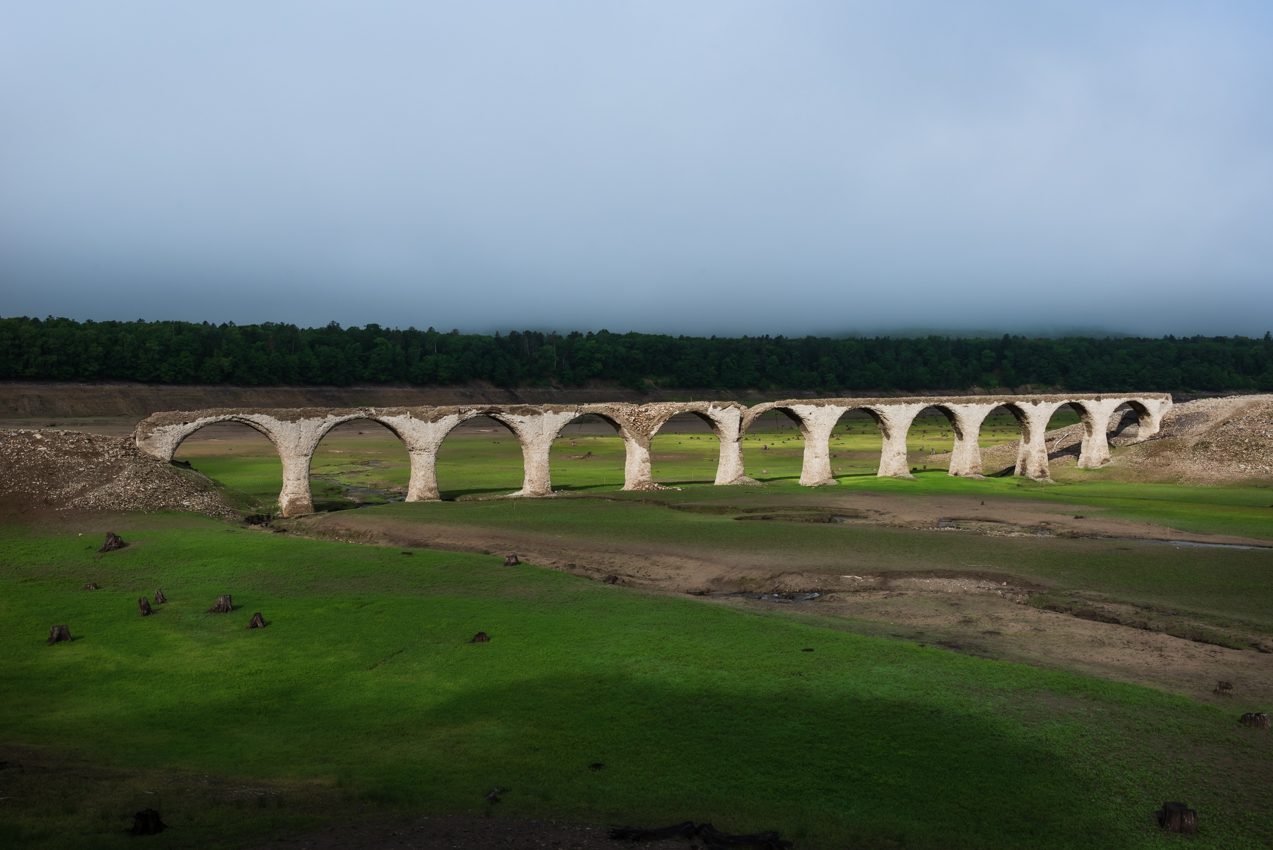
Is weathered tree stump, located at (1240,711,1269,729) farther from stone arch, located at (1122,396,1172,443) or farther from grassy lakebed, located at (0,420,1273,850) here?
stone arch, located at (1122,396,1172,443)

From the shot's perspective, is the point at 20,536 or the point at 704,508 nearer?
the point at 20,536

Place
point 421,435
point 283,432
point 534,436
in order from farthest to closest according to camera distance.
Result: point 534,436
point 421,435
point 283,432

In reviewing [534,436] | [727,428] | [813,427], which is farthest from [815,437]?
[534,436]

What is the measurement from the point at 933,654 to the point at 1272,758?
4633 mm

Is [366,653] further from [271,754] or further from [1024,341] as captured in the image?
[1024,341]

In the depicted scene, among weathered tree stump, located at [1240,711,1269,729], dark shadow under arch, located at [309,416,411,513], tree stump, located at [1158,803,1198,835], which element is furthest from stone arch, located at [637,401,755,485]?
tree stump, located at [1158,803,1198,835]

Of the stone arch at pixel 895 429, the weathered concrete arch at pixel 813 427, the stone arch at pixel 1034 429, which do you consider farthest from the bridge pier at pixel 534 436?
the stone arch at pixel 1034 429

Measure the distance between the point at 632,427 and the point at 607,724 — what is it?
24.9m

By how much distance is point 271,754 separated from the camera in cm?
1015

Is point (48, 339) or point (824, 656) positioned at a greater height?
point (48, 339)

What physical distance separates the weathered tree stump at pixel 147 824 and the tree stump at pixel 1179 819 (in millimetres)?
10006

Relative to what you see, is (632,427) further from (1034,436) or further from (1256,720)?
(1256,720)

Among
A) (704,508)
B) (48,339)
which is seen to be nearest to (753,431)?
(704,508)

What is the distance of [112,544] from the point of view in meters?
21.3
